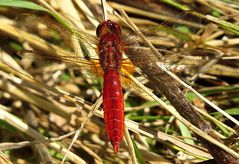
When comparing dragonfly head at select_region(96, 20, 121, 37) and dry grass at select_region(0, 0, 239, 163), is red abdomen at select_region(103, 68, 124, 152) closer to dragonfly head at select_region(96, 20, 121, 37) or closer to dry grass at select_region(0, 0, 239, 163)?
dry grass at select_region(0, 0, 239, 163)

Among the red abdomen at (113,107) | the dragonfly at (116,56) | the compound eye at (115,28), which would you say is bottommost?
the red abdomen at (113,107)

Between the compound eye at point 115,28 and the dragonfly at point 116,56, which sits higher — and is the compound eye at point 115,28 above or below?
above

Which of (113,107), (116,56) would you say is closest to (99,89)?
(116,56)

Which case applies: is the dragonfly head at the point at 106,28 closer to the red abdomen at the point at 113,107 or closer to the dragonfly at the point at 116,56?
the dragonfly at the point at 116,56

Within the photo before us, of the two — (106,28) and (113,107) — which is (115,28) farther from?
(113,107)

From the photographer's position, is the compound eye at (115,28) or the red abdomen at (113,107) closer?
the red abdomen at (113,107)

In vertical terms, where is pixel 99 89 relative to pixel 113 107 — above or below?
above

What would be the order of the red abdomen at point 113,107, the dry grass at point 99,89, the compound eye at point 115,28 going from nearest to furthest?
the red abdomen at point 113,107 → the dry grass at point 99,89 → the compound eye at point 115,28

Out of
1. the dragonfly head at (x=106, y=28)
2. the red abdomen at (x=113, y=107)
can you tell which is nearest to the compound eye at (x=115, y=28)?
the dragonfly head at (x=106, y=28)

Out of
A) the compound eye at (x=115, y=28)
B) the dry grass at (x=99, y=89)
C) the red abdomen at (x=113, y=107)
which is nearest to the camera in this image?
the red abdomen at (x=113, y=107)
